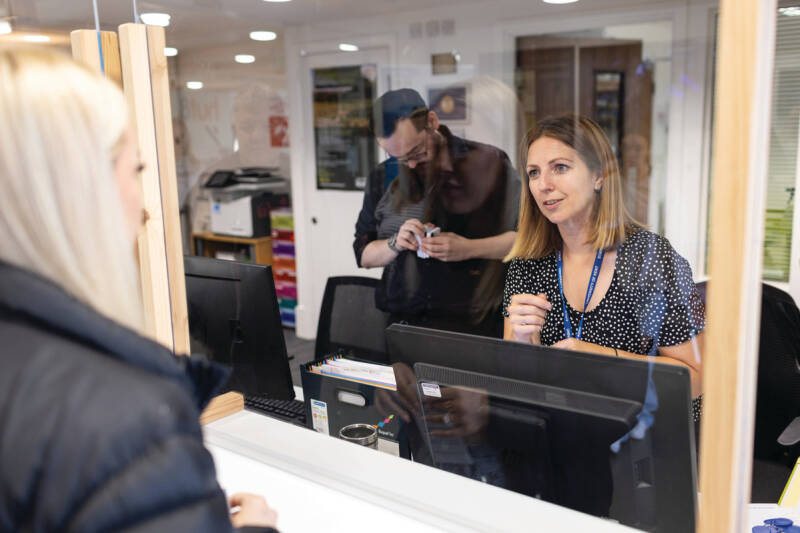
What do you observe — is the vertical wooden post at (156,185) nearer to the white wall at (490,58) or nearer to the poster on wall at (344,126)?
the white wall at (490,58)

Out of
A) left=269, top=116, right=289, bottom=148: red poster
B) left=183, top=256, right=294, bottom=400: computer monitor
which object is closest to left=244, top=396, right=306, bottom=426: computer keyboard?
left=183, top=256, right=294, bottom=400: computer monitor

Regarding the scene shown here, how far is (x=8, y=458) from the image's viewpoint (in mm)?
515

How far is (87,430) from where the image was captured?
513 mm

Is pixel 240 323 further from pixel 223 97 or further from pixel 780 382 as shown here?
pixel 223 97

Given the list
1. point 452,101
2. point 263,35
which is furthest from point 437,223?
point 263,35

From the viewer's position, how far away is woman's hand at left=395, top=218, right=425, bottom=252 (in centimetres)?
271

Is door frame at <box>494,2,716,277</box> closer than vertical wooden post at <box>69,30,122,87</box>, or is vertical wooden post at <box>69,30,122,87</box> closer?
vertical wooden post at <box>69,30,122,87</box>

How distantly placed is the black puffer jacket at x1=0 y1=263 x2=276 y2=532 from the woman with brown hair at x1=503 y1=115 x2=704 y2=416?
1.11 meters

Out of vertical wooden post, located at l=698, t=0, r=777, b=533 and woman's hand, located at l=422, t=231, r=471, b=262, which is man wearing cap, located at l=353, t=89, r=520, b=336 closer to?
woman's hand, located at l=422, t=231, r=471, b=262

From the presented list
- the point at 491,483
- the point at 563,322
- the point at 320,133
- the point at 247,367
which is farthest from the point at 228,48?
the point at 491,483

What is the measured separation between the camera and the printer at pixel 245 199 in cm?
401

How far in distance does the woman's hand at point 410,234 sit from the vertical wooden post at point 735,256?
190cm

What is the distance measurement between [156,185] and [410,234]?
1.33 metres

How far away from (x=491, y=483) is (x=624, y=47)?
251 cm
